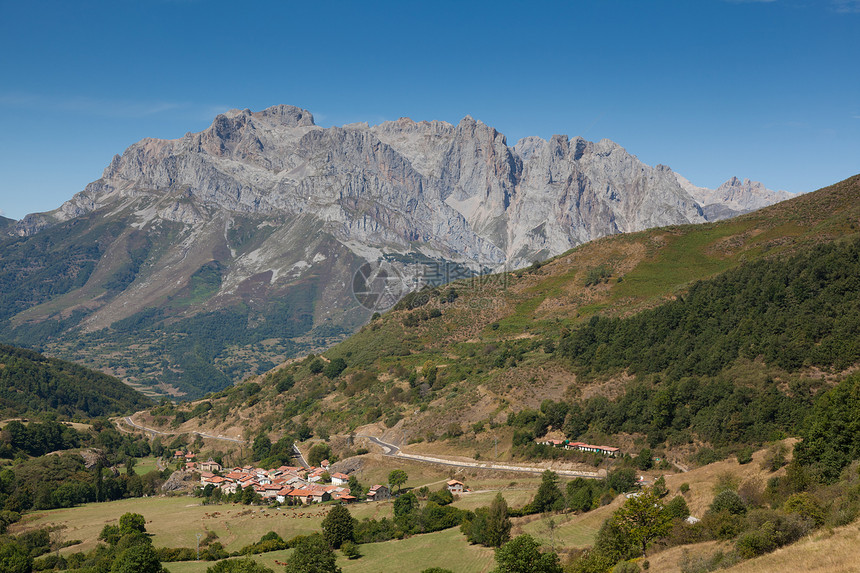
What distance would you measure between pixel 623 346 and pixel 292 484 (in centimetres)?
4779

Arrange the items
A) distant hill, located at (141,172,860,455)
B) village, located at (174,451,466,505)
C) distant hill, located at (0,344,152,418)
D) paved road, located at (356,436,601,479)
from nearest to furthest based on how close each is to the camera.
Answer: distant hill, located at (141,172,860,455) → paved road, located at (356,436,601,479) → village, located at (174,451,466,505) → distant hill, located at (0,344,152,418)

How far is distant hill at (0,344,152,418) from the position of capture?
503 feet

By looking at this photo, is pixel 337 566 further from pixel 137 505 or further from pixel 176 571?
pixel 137 505

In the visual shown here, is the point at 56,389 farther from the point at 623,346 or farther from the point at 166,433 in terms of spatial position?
the point at 623,346

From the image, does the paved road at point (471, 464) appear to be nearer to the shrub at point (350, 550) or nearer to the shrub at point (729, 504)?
the shrub at point (350, 550)

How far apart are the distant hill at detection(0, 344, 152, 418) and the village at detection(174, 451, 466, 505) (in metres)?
73.1

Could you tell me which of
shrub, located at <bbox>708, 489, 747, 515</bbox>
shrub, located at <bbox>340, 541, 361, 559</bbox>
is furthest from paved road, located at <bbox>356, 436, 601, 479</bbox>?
shrub, located at <bbox>708, 489, 747, 515</bbox>

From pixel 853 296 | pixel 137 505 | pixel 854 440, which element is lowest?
pixel 137 505

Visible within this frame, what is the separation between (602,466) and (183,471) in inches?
2629

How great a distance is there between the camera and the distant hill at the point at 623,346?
63969 millimetres

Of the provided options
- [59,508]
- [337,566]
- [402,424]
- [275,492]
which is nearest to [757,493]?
[337,566]

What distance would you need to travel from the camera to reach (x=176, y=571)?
49625 mm

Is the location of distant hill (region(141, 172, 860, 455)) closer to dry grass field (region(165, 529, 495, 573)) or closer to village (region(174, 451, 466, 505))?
village (region(174, 451, 466, 505))

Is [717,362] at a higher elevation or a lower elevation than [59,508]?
higher
